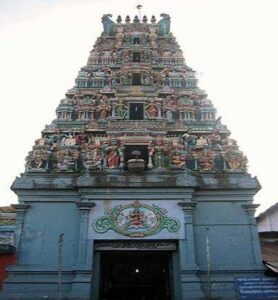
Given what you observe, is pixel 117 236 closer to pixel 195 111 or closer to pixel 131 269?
pixel 131 269

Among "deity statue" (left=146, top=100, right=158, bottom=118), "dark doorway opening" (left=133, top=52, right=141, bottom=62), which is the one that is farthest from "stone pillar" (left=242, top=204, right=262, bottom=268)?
"dark doorway opening" (left=133, top=52, right=141, bottom=62)

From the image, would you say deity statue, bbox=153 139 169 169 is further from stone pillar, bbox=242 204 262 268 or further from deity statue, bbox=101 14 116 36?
deity statue, bbox=101 14 116 36

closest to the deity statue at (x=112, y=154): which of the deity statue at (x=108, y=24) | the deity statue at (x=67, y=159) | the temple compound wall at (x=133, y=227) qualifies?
the temple compound wall at (x=133, y=227)

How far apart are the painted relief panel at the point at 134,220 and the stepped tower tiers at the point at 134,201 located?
40mm

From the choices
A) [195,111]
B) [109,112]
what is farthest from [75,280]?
[195,111]

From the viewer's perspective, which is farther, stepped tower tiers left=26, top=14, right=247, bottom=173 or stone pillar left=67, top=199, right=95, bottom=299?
stepped tower tiers left=26, top=14, right=247, bottom=173

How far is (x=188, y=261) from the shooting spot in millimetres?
13406

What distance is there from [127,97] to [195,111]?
3602 millimetres

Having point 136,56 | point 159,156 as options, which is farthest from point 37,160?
point 136,56

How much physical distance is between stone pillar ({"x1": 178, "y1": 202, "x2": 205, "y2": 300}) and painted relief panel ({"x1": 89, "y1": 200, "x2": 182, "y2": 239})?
12.7 inches

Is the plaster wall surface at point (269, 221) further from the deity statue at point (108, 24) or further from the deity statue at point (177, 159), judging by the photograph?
the deity statue at point (108, 24)

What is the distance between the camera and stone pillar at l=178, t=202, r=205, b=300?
1281 cm

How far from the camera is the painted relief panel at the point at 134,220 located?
45.6 feet

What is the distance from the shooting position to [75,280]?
12.9m
